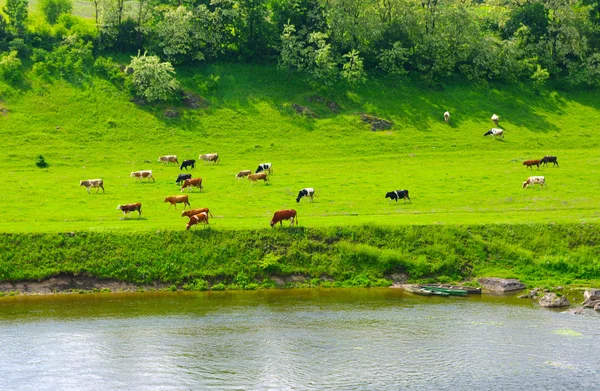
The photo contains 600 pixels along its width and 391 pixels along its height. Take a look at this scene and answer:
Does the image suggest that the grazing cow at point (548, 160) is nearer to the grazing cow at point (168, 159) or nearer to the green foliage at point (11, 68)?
the grazing cow at point (168, 159)

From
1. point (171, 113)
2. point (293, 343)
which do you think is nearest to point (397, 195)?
point (293, 343)

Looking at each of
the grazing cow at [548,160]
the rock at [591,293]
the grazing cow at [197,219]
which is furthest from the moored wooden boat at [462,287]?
the grazing cow at [548,160]

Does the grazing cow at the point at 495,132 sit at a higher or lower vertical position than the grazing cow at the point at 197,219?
higher

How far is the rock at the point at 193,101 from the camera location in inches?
3745

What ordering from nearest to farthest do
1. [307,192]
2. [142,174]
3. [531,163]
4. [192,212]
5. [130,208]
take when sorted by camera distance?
[192,212], [130,208], [307,192], [142,174], [531,163]

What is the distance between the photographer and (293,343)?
3878 centimetres

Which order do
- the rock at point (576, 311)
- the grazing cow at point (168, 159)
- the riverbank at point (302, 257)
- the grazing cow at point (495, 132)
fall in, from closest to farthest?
the rock at point (576, 311) < the riverbank at point (302, 257) < the grazing cow at point (168, 159) < the grazing cow at point (495, 132)

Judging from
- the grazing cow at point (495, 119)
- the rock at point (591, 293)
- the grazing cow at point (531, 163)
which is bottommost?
the rock at point (591, 293)

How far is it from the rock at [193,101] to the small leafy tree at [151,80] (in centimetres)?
173

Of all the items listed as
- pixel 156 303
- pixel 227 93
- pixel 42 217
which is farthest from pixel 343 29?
pixel 156 303

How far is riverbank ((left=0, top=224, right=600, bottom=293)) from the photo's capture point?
5147 centimetres

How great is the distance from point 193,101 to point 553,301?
201 feet

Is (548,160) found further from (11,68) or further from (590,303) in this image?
(11,68)

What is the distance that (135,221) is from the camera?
57.4 m
